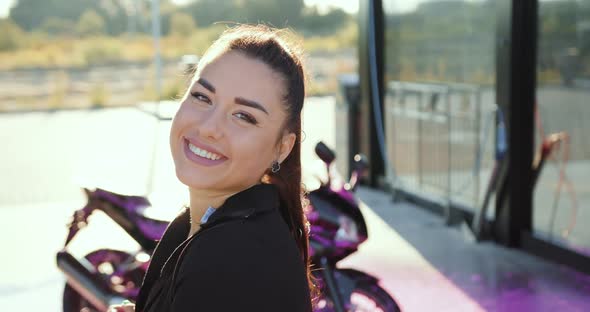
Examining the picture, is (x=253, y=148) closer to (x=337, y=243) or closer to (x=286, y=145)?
(x=286, y=145)

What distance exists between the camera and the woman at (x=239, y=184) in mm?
1453

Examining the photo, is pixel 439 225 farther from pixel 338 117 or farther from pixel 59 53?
pixel 59 53

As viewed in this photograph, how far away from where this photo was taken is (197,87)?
5.59 ft

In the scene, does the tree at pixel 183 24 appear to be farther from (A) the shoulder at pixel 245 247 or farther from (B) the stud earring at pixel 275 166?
(A) the shoulder at pixel 245 247

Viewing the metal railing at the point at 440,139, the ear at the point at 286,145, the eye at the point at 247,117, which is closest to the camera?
the eye at the point at 247,117

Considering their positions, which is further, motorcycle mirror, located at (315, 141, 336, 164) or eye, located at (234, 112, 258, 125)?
motorcycle mirror, located at (315, 141, 336, 164)

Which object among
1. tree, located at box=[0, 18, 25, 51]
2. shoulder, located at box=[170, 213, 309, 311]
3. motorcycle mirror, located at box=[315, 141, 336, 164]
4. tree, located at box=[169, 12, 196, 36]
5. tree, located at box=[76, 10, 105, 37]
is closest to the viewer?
shoulder, located at box=[170, 213, 309, 311]

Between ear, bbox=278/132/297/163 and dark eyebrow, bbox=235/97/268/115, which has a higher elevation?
dark eyebrow, bbox=235/97/268/115

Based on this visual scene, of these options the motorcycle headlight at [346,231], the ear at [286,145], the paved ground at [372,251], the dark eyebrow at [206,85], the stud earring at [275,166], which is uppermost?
the dark eyebrow at [206,85]

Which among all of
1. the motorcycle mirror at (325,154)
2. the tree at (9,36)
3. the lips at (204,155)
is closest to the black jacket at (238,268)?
the lips at (204,155)

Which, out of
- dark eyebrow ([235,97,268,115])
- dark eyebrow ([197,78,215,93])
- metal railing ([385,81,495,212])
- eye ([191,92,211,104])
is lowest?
metal railing ([385,81,495,212])

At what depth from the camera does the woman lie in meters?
1.45

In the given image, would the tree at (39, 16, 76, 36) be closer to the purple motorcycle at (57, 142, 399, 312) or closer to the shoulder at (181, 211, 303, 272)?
the purple motorcycle at (57, 142, 399, 312)

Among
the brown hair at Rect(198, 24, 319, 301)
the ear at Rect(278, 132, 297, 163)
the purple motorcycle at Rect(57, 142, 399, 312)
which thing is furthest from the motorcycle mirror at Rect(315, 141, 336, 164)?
the ear at Rect(278, 132, 297, 163)
